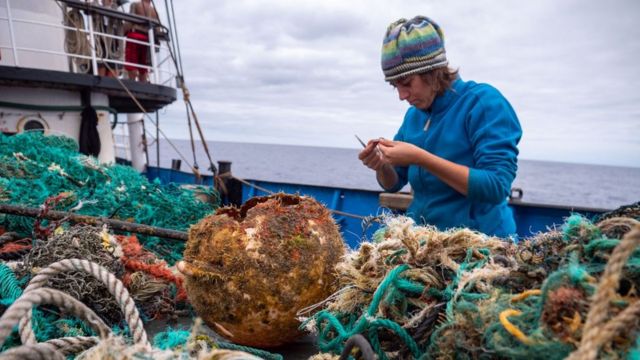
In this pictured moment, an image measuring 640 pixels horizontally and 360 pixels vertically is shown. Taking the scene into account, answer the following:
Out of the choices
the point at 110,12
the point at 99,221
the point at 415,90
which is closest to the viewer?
the point at 415,90

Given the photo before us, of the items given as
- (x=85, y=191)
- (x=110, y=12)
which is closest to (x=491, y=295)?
(x=85, y=191)

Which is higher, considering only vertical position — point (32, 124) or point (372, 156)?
point (32, 124)

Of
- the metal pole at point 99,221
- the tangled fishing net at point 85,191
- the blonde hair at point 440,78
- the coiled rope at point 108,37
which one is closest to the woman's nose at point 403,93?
the blonde hair at point 440,78

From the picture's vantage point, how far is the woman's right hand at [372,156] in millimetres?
2481

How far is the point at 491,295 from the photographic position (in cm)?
130

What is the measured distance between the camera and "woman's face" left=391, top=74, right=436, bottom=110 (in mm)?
2355

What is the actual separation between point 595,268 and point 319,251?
3.92 feet

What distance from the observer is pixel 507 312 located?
1128 mm

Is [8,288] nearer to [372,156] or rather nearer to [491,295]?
[372,156]

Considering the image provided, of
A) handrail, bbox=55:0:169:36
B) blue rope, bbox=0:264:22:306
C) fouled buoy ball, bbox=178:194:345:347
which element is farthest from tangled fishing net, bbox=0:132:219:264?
handrail, bbox=55:0:169:36

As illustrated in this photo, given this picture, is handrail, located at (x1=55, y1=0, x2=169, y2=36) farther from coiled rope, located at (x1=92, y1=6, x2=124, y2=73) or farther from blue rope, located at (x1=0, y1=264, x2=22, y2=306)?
blue rope, located at (x1=0, y1=264, x2=22, y2=306)

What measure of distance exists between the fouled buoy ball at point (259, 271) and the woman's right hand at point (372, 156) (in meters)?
0.57

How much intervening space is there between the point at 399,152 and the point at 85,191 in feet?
12.4

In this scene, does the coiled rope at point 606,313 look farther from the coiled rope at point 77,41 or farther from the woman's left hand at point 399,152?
the coiled rope at point 77,41
